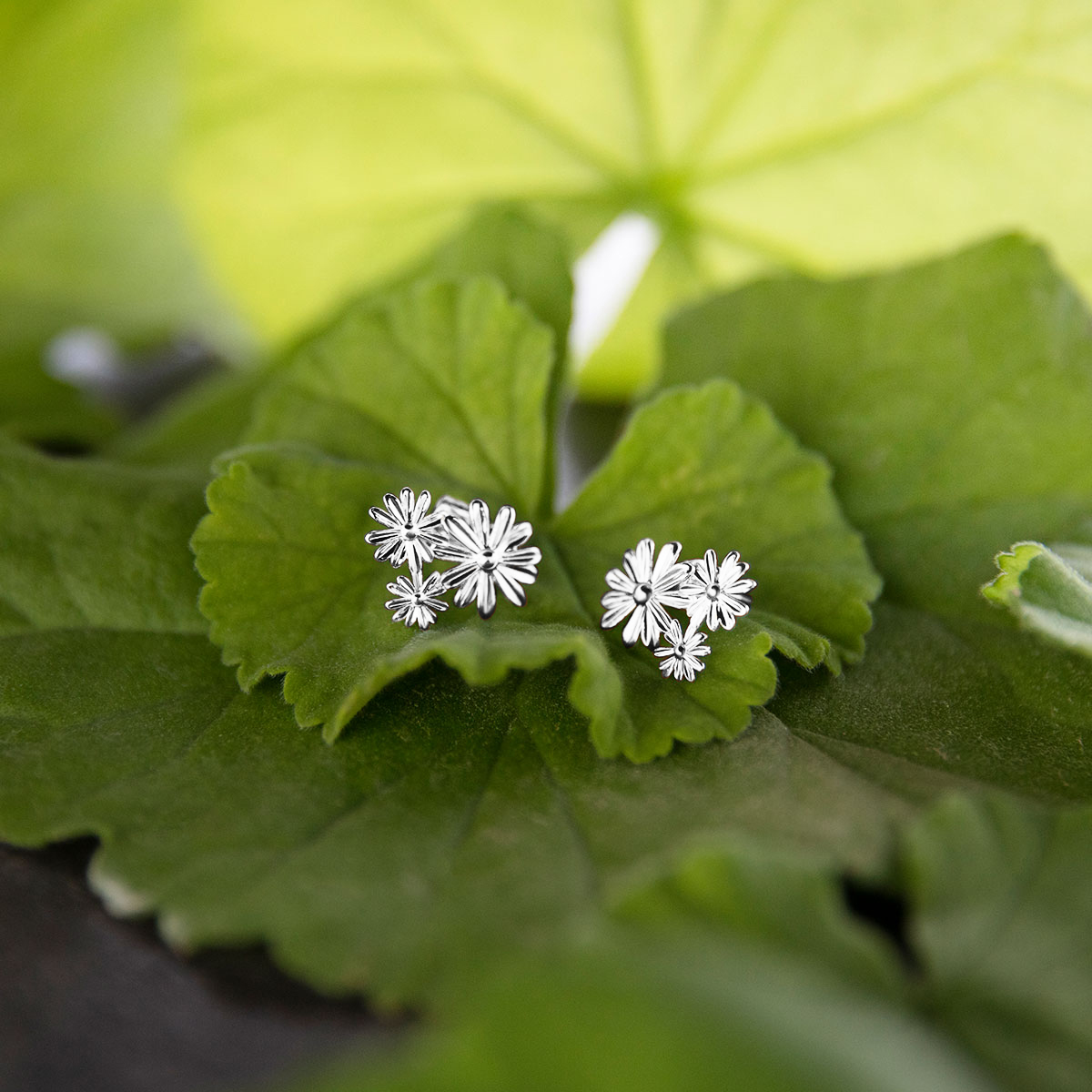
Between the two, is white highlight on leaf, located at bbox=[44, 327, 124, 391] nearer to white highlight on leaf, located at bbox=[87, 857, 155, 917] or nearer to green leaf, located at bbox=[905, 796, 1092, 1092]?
A: white highlight on leaf, located at bbox=[87, 857, 155, 917]

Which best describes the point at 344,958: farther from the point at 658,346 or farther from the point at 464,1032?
the point at 658,346

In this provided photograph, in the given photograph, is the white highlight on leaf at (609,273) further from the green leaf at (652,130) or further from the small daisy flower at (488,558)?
the small daisy flower at (488,558)

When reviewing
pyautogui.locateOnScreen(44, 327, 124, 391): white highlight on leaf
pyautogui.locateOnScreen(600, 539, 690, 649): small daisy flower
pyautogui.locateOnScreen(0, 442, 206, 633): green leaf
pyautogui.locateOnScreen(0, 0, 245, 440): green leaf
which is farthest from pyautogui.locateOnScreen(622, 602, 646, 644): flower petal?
pyautogui.locateOnScreen(44, 327, 124, 391): white highlight on leaf

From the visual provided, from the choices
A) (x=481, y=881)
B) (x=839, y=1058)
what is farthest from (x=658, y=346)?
(x=839, y=1058)

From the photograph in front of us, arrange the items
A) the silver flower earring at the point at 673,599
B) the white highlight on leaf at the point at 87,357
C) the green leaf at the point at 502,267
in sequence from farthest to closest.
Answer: the white highlight on leaf at the point at 87,357, the green leaf at the point at 502,267, the silver flower earring at the point at 673,599

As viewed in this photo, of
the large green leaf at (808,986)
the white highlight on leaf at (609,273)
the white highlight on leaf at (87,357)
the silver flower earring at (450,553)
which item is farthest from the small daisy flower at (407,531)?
the white highlight on leaf at (87,357)

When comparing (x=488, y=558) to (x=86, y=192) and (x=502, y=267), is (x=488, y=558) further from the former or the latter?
Result: (x=86, y=192)
